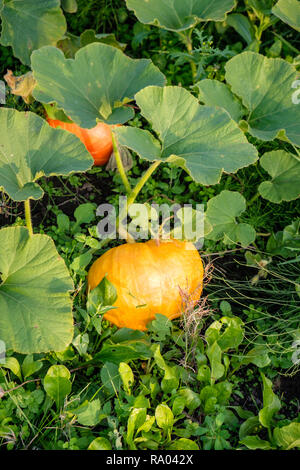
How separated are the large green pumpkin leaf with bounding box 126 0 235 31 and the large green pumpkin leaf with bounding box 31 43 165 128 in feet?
1.37

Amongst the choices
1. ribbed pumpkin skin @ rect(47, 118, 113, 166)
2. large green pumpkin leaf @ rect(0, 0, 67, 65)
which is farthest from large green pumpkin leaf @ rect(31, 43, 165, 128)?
large green pumpkin leaf @ rect(0, 0, 67, 65)

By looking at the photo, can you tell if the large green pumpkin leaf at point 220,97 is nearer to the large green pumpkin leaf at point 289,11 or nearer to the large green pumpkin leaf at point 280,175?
the large green pumpkin leaf at point 280,175

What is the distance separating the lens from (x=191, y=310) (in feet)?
6.01

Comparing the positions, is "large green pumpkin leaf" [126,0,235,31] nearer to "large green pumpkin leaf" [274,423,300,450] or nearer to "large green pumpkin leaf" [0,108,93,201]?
"large green pumpkin leaf" [0,108,93,201]

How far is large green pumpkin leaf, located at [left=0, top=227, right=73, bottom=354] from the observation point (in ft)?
5.13

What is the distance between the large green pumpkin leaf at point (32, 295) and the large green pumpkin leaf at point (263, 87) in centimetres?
94

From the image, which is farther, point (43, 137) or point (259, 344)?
point (259, 344)

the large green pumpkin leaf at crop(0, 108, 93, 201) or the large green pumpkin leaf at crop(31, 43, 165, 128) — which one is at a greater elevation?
the large green pumpkin leaf at crop(31, 43, 165, 128)

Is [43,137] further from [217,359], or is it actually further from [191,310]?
[217,359]

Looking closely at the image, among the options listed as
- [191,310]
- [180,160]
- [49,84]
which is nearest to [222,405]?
[191,310]

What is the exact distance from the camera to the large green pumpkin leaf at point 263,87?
2.03 m
